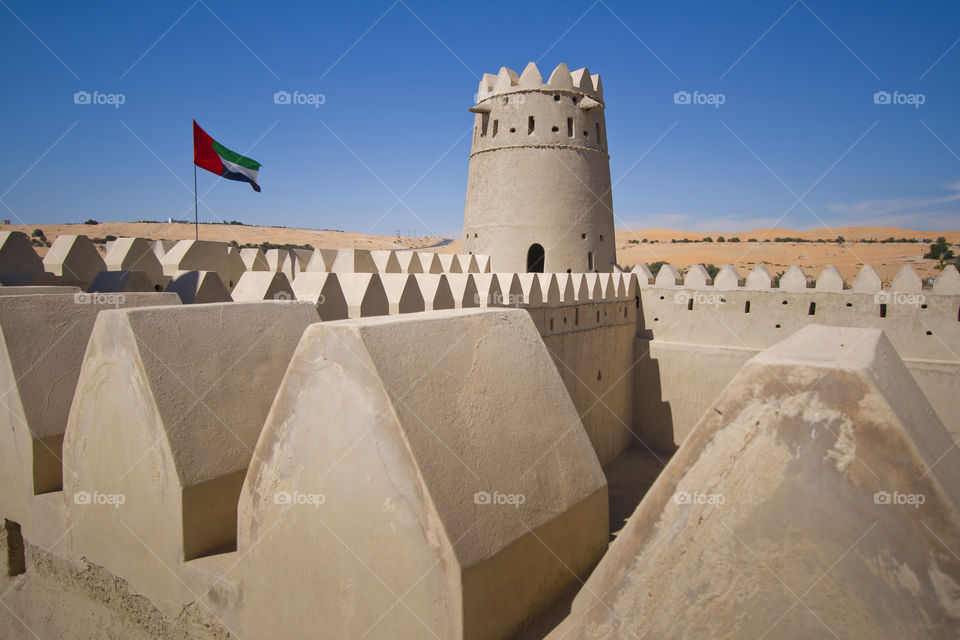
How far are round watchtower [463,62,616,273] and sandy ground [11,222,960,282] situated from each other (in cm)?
2077

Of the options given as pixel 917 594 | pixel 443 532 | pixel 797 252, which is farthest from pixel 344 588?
pixel 797 252

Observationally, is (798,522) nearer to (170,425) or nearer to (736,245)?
(170,425)

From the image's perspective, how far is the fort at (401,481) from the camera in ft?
5.29

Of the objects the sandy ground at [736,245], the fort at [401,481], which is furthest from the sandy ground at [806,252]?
the fort at [401,481]

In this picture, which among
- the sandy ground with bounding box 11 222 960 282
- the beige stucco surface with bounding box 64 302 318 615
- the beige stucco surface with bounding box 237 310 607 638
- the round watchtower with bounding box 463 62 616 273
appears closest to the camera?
the beige stucco surface with bounding box 237 310 607 638

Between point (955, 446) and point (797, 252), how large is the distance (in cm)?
5172

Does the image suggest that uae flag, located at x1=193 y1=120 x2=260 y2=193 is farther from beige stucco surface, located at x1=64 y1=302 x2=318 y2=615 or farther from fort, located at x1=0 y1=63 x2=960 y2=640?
beige stucco surface, located at x1=64 y1=302 x2=318 y2=615

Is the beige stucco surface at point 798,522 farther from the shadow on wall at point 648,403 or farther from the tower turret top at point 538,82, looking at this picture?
the tower turret top at point 538,82

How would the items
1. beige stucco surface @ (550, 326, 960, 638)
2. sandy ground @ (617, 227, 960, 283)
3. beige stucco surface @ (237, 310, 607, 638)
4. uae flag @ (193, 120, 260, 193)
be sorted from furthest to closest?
sandy ground @ (617, 227, 960, 283), uae flag @ (193, 120, 260, 193), beige stucco surface @ (237, 310, 607, 638), beige stucco surface @ (550, 326, 960, 638)

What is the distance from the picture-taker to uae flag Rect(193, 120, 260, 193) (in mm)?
9580

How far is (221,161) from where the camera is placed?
33.0ft

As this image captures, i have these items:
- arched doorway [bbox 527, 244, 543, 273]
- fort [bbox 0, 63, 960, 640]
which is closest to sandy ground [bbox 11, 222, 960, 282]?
arched doorway [bbox 527, 244, 543, 273]

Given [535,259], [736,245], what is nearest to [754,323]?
[535,259]

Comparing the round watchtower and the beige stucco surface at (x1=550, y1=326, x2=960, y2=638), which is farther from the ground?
the round watchtower
